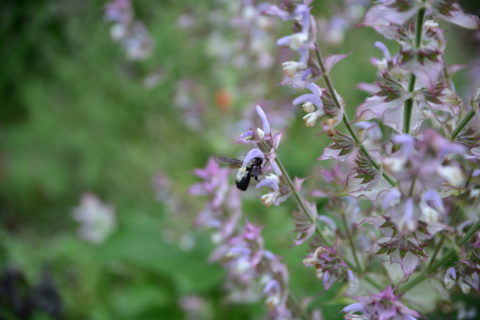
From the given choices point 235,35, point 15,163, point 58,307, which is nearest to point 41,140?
point 15,163

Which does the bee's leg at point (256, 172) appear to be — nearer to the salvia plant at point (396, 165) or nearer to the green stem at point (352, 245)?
the salvia plant at point (396, 165)

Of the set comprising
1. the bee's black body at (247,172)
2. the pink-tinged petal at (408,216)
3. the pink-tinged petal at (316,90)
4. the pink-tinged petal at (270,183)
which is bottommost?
the bee's black body at (247,172)

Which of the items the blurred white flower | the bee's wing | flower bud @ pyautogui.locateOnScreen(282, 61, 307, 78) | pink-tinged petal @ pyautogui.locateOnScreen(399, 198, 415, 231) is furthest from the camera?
the blurred white flower

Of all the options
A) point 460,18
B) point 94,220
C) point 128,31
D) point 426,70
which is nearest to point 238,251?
point 426,70

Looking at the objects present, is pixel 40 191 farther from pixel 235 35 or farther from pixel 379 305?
pixel 379 305

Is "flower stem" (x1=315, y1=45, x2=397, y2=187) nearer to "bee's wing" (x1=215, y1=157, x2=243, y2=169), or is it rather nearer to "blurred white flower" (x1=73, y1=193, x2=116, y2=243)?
"bee's wing" (x1=215, y1=157, x2=243, y2=169)

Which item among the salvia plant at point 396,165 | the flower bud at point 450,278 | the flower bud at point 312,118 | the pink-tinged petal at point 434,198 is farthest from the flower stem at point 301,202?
the pink-tinged petal at point 434,198

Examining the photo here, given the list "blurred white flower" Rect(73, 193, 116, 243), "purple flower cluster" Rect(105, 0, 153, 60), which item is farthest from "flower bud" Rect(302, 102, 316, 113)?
"blurred white flower" Rect(73, 193, 116, 243)

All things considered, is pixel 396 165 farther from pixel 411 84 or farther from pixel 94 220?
pixel 94 220
